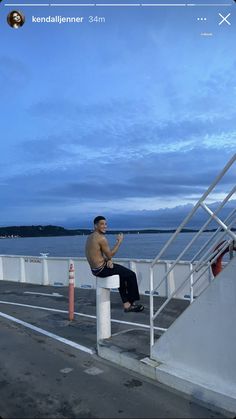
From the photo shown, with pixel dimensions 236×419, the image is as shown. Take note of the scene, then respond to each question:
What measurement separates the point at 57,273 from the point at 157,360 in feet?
34.5

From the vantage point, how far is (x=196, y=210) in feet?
→ 15.8

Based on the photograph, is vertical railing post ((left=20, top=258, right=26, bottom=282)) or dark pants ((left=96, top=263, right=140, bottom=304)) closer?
dark pants ((left=96, top=263, right=140, bottom=304))

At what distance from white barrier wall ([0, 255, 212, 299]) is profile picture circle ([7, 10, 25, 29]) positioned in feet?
24.6

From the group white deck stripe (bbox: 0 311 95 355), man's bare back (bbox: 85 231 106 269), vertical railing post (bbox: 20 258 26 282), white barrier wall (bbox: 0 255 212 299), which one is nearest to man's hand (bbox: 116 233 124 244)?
man's bare back (bbox: 85 231 106 269)

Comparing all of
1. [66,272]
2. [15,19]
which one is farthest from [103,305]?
[66,272]

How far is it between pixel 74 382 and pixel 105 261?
2206 mm

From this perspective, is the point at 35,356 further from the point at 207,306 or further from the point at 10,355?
→ the point at 207,306

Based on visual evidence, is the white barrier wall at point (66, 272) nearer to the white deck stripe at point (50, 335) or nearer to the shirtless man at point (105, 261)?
the shirtless man at point (105, 261)

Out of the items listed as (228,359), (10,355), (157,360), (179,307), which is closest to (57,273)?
(179,307)

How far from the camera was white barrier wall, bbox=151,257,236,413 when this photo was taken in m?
4.34

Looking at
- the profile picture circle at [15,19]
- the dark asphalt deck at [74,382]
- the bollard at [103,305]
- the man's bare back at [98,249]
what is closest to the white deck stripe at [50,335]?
the dark asphalt deck at [74,382]

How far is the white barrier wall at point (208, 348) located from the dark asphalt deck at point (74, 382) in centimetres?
19

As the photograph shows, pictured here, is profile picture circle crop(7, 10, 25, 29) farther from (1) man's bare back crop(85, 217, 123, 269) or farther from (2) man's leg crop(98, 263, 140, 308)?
(2) man's leg crop(98, 263, 140, 308)

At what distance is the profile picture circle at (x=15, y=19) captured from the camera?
538 cm
